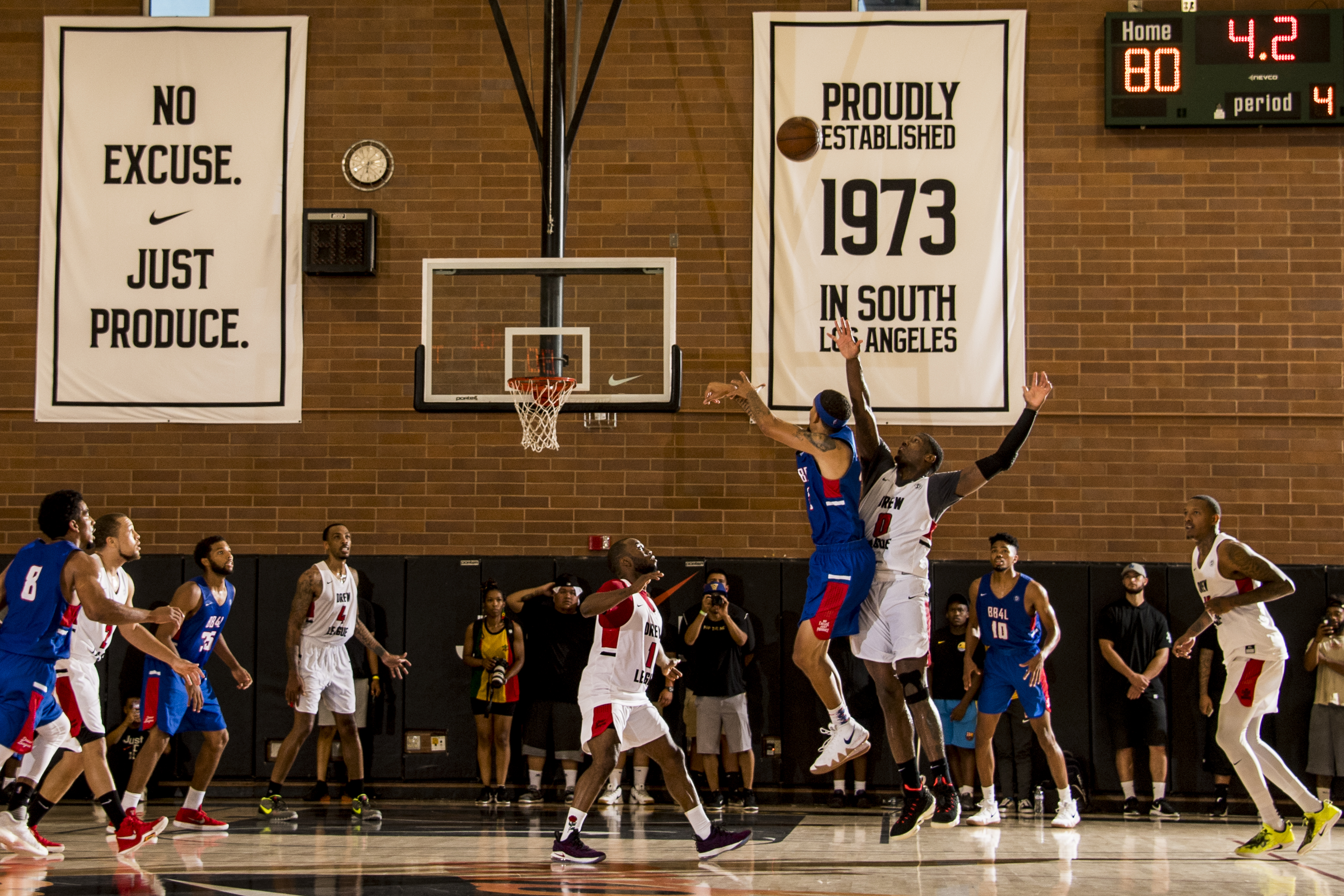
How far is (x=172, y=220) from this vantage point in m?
11.8

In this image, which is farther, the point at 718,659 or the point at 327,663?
the point at 718,659

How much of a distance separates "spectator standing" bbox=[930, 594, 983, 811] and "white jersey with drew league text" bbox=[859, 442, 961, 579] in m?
3.45

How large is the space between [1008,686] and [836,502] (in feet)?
12.1

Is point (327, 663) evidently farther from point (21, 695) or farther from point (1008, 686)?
point (1008, 686)

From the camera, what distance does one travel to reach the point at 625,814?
392 inches

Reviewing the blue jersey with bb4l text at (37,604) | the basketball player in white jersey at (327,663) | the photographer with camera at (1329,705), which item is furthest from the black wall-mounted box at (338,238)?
the photographer with camera at (1329,705)

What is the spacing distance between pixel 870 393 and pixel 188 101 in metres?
7.11

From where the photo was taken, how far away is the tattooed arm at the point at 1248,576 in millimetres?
7832

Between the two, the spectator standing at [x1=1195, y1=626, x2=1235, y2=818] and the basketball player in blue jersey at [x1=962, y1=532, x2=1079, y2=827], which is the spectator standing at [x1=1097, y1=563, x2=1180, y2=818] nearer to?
the spectator standing at [x1=1195, y1=626, x2=1235, y2=818]

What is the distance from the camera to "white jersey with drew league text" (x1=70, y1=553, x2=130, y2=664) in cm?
827

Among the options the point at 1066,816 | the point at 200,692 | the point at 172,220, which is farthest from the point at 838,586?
the point at 172,220

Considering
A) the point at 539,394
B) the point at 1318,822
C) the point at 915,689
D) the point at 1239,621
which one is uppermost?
the point at 539,394

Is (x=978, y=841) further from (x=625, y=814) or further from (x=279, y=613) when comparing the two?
(x=279, y=613)

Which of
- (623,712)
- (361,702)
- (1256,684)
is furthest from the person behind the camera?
(361,702)
